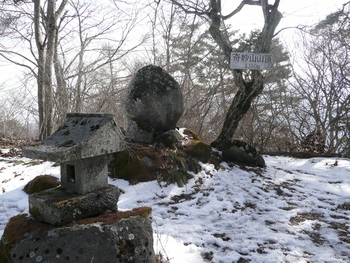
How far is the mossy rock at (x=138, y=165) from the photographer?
482cm

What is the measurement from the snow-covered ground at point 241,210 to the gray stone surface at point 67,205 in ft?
2.34

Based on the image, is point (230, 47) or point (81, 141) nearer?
point (81, 141)

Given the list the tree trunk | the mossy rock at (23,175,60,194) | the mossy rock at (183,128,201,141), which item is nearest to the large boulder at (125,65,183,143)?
the mossy rock at (183,128,201,141)

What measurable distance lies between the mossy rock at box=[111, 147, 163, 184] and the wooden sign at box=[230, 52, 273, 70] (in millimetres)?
2851

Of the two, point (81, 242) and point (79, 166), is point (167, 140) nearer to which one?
point (79, 166)

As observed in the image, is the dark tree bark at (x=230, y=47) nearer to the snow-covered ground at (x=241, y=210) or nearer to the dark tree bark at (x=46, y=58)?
the snow-covered ground at (x=241, y=210)

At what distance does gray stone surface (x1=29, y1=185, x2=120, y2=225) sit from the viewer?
2084 mm

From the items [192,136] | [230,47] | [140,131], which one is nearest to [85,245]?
[140,131]

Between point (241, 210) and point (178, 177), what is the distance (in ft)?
4.57

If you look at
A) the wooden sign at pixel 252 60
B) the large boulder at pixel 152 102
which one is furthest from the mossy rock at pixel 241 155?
the wooden sign at pixel 252 60

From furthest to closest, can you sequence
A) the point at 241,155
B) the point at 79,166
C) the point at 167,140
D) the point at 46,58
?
the point at 46,58 → the point at 241,155 → the point at 167,140 → the point at 79,166

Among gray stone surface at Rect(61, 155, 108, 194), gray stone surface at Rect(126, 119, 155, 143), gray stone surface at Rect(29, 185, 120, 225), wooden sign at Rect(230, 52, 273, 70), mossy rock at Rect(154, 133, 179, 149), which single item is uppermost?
wooden sign at Rect(230, 52, 273, 70)

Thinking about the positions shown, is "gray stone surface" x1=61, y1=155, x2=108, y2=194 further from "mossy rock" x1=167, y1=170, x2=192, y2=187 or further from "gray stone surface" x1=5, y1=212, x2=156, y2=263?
"mossy rock" x1=167, y1=170, x2=192, y2=187

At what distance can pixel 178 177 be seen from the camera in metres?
4.80
